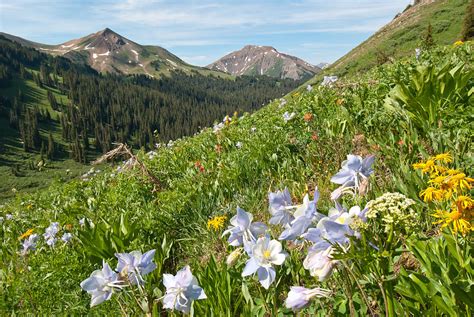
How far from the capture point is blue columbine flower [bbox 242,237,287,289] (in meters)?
1.76

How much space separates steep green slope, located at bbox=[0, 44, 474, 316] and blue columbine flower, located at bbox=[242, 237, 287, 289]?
308mm

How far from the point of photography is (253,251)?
1767mm

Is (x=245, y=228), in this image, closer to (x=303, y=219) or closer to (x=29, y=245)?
(x=303, y=219)

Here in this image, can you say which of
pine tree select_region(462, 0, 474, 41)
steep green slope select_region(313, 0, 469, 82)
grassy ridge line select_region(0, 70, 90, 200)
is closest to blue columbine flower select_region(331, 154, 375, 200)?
pine tree select_region(462, 0, 474, 41)

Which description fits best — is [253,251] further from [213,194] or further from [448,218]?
[213,194]

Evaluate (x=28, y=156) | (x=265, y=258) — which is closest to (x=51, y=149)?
(x=28, y=156)

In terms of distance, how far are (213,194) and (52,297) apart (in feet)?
7.61

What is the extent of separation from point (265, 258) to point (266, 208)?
2416mm

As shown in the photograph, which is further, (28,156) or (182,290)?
(28,156)

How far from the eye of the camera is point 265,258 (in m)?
1.79

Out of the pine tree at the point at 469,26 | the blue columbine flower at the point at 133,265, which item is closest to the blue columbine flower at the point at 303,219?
the blue columbine flower at the point at 133,265

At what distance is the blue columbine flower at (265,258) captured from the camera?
5.78 feet

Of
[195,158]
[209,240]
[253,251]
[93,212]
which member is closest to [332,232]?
[253,251]

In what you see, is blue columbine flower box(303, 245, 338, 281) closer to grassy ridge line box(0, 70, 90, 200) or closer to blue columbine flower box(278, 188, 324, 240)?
blue columbine flower box(278, 188, 324, 240)
